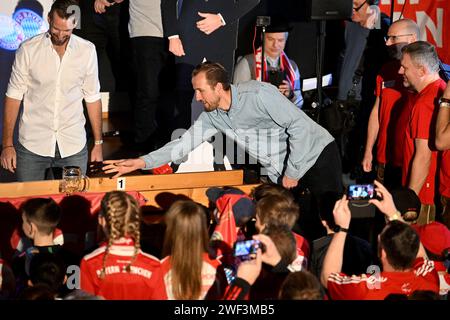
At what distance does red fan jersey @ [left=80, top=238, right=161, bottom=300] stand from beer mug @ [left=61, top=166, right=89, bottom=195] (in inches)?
46.4

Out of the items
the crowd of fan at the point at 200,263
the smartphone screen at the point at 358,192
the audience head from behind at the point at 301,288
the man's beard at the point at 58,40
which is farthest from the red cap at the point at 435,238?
the man's beard at the point at 58,40

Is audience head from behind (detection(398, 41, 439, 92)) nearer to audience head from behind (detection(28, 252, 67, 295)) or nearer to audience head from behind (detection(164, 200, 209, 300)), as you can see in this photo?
audience head from behind (detection(164, 200, 209, 300))

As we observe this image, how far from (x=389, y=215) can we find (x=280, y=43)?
2.94 m

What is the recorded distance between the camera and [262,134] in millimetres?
5430

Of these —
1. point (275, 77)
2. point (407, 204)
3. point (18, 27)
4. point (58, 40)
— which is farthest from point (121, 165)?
point (18, 27)

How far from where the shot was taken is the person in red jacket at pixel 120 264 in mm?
3826

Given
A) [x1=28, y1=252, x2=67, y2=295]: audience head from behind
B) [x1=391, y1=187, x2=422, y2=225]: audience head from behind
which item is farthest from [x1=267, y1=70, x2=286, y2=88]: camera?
[x1=28, y1=252, x2=67, y2=295]: audience head from behind

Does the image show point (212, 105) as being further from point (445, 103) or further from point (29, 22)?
point (29, 22)

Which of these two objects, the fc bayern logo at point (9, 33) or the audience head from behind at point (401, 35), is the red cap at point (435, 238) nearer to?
the audience head from behind at point (401, 35)

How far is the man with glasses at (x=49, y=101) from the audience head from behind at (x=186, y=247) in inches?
71.4

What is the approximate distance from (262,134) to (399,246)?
5.89 feet

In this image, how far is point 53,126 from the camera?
17.9 ft

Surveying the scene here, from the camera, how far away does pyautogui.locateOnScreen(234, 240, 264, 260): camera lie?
3689mm
